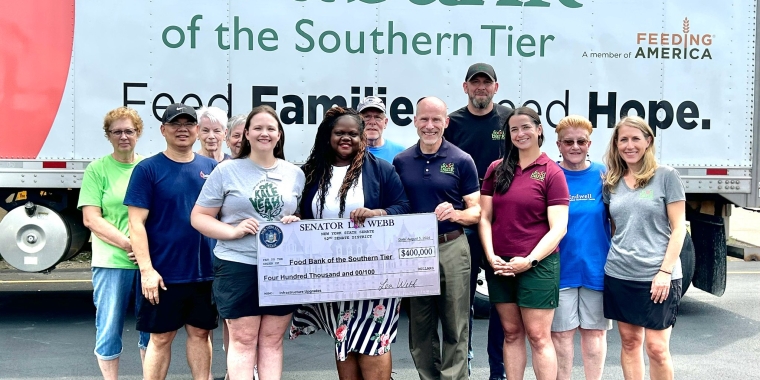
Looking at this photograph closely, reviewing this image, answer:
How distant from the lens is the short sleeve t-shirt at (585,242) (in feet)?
14.9

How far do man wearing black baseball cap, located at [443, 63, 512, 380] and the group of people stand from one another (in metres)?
0.61

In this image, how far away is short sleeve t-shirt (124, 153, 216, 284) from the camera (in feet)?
14.2

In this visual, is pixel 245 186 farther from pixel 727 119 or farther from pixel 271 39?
pixel 727 119

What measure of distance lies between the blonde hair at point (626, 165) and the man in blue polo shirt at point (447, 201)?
2.48 feet

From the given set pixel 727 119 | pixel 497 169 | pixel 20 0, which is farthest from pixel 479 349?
pixel 20 0

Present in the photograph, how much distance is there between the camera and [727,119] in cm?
700

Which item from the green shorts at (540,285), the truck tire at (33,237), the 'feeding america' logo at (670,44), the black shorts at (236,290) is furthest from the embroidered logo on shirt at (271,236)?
the 'feeding america' logo at (670,44)

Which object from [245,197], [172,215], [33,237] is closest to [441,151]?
[245,197]

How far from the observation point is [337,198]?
4250 millimetres

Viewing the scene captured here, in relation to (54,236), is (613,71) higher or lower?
higher

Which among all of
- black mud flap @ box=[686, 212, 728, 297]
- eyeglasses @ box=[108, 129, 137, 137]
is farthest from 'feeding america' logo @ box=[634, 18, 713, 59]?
eyeglasses @ box=[108, 129, 137, 137]

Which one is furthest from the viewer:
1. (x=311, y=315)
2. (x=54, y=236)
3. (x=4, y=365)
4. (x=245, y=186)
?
(x=54, y=236)

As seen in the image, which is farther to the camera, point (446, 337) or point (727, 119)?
point (727, 119)

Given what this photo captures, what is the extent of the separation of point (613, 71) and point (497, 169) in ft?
9.20
